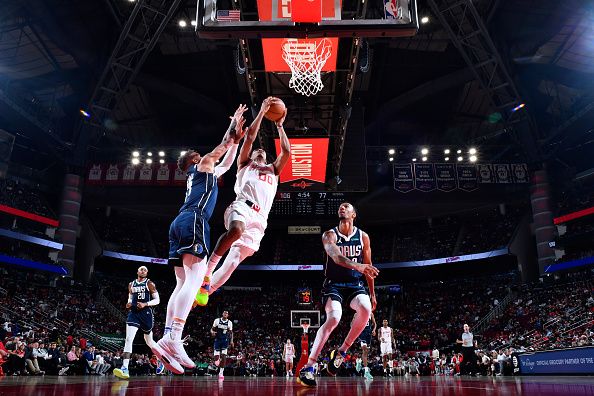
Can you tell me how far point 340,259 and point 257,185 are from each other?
4.42 ft

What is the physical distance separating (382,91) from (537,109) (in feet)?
31.2

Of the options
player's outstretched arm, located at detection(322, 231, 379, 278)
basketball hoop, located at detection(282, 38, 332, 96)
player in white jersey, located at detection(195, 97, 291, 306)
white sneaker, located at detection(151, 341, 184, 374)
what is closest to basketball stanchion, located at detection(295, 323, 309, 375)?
player's outstretched arm, located at detection(322, 231, 379, 278)

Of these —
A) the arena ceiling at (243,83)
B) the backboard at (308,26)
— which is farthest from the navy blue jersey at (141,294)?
the arena ceiling at (243,83)

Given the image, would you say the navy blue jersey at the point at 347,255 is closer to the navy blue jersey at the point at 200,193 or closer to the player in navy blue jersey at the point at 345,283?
the player in navy blue jersey at the point at 345,283

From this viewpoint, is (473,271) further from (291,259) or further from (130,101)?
(130,101)

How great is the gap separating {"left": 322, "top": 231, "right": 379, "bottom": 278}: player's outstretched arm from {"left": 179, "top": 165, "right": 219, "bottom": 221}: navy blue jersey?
1.66 metres

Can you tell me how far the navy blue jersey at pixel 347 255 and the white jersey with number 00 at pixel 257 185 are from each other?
111 centimetres

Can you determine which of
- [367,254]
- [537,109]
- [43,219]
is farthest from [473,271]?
[367,254]

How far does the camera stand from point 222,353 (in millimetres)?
13234

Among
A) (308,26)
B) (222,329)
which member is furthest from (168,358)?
(222,329)

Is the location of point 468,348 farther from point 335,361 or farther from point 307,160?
point 335,361

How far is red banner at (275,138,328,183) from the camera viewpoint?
17.3 metres

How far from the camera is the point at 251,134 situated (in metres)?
5.38

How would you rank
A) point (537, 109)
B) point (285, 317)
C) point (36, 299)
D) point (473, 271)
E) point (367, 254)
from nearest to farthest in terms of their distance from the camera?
point (367, 254)
point (36, 299)
point (537, 109)
point (285, 317)
point (473, 271)
